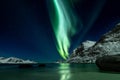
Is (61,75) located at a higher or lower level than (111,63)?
lower

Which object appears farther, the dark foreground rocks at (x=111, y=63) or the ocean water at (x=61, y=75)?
the dark foreground rocks at (x=111, y=63)

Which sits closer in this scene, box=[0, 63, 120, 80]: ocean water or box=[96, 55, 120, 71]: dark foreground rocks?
box=[0, 63, 120, 80]: ocean water

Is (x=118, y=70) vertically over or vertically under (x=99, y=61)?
under

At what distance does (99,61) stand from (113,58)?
250 inches

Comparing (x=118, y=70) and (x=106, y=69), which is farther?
(x=106, y=69)

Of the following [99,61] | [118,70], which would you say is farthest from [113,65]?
[99,61]

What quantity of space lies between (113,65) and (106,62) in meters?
2.11

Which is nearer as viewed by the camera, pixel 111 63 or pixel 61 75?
pixel 61 75

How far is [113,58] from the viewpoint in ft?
138

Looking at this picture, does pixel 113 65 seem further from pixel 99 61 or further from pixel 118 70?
pixel 99 61

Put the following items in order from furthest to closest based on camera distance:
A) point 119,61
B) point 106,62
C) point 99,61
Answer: point 99,61
point 106,62
point 119,61

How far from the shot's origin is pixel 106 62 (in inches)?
1752

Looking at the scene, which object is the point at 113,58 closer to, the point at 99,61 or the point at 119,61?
the point at 119,61

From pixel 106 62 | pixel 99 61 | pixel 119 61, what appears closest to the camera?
pixel 119 61
